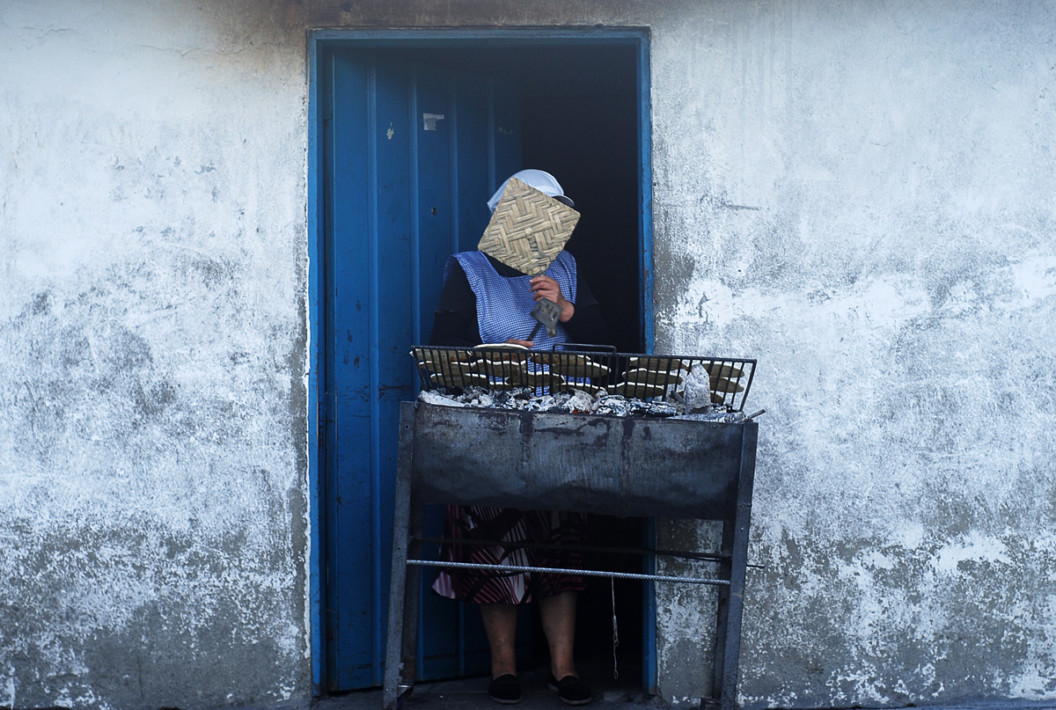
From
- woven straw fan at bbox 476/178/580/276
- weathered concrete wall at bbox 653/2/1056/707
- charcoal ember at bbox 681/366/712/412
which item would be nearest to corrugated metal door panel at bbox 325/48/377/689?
woven straw fan at bbox 476/178/580/276

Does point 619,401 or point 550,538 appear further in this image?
point 550,538

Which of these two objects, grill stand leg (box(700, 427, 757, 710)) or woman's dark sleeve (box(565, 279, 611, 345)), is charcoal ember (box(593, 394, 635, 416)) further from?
woman's dark sleeve (box(565, 279, 611, 345))

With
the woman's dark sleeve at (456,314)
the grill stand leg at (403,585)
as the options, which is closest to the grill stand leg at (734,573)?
the grill stand leg at (403,585)

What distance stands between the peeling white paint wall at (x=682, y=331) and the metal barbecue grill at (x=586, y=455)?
0.53m

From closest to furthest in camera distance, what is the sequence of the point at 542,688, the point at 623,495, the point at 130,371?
the point at 623,495
the point at 130,371
the point at 542,688

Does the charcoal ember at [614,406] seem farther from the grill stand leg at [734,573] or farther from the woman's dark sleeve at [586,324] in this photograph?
the woman's dark sleeve at [586,324]

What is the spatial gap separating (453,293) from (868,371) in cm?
155

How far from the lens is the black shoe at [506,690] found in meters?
3.54

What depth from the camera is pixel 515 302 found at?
3602 millimetres

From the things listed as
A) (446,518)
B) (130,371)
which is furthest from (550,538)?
(130,371)

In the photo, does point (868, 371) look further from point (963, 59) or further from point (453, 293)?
point (453, 293)

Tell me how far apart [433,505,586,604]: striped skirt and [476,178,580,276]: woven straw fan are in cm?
93

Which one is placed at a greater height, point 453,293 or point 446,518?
point 453,293

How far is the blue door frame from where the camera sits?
350cm
